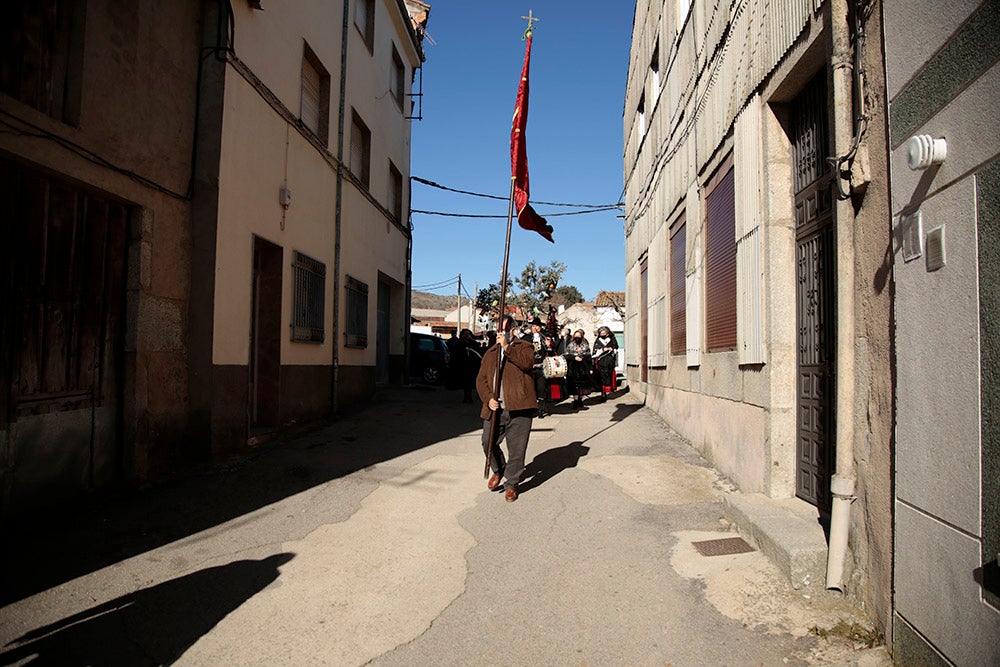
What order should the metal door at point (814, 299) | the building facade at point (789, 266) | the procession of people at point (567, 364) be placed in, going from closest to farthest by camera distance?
the building facade at point (789, 266)
the metal door at point (814, 299)
the procession of people at point (567, 364)

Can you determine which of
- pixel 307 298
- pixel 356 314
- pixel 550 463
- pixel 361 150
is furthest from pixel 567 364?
pixel 361 150

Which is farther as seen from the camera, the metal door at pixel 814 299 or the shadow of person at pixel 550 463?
the shadow of person at pixel 550 463

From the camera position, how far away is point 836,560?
11.6ft

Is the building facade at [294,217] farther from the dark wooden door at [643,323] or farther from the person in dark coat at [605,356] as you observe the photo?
the dark wooden door at [643,323]

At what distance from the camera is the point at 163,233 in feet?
21.0

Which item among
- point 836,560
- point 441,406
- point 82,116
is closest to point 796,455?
point 836,560

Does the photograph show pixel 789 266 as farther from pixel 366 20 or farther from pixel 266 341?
pixel 366 20

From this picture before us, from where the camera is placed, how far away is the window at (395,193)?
601 inches

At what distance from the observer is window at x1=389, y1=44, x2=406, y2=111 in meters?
15.1

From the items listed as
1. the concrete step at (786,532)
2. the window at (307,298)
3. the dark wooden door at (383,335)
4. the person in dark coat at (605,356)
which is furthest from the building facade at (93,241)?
the dark wooden door at (383,335)

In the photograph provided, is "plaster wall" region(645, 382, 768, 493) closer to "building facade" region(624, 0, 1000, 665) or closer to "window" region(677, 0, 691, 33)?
"building facade" region(624, 0, 1000, 665)

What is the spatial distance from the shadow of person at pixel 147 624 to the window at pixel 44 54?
3.70m

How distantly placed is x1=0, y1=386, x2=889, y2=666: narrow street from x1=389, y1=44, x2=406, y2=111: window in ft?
36.5

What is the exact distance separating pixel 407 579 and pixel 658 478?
325cm
